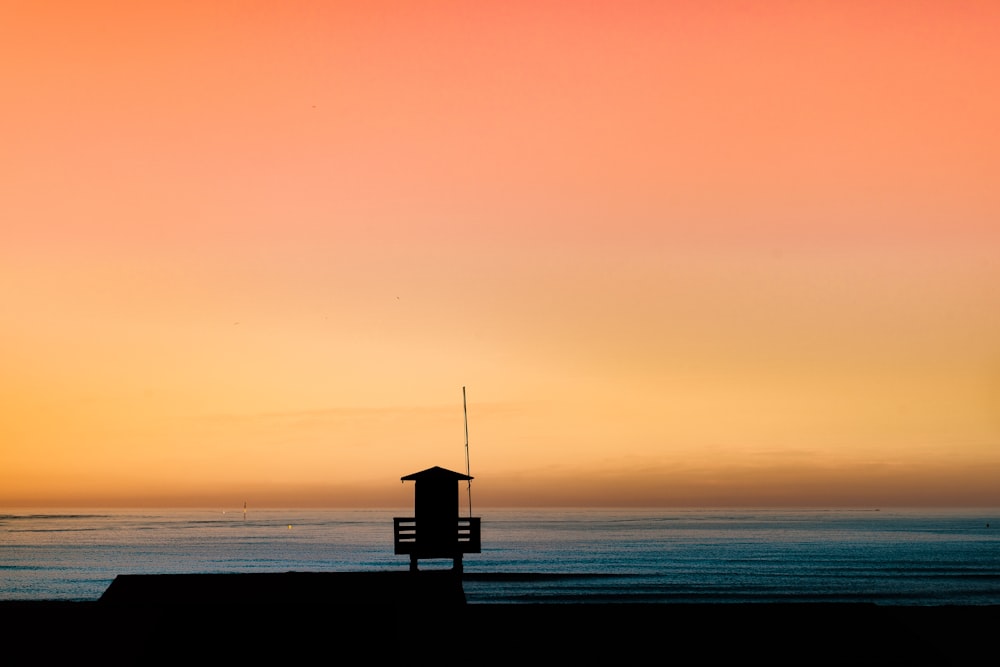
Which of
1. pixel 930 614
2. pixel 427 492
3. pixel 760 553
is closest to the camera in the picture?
pixel 930 614

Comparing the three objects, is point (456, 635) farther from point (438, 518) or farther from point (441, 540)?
point (438, 518)

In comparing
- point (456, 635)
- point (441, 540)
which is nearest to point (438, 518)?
point (441, 540)

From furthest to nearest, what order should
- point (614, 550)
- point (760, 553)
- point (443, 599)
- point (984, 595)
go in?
point (614, 550) < point (760, 553) < point (984, 595) < point (443, 599)

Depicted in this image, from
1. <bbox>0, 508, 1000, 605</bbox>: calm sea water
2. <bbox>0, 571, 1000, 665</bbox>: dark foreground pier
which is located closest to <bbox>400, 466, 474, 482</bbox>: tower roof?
<bbox>0, 571, 1000, 665</bbox>: dark foreground pier

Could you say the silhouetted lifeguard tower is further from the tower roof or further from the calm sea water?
the calm sea water

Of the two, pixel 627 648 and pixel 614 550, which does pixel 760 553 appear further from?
pixel 627 648

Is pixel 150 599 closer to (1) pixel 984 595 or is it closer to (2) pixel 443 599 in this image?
(2) pixel 443 599

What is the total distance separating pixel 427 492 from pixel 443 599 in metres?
9.08

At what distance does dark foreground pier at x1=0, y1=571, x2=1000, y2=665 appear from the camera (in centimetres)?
2167

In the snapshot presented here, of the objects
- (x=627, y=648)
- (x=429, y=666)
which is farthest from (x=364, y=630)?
(x=627, y=648)

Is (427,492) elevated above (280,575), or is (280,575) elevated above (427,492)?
(427,492)

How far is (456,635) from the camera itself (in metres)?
22.7

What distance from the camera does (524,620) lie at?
23.3 meters

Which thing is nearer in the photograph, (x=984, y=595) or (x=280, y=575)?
(x=280, y=575)
